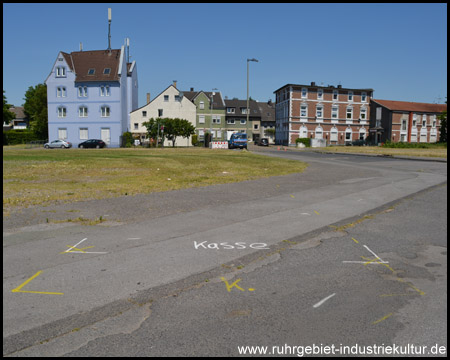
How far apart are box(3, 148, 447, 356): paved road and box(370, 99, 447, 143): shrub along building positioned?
71.3 m

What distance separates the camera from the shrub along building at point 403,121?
7300 centimetres

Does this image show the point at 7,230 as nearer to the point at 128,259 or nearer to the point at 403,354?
the point at 128,259

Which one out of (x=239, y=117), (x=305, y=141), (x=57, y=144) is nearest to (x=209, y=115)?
(x=239, y=117)

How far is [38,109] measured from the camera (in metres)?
81.9

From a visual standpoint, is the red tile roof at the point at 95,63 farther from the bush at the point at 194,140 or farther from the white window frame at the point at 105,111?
the bush at the point at 194,140

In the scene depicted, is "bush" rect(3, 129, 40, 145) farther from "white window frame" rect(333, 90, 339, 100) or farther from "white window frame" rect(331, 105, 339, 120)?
"white window frame" rect(333, 90, 339, 100)

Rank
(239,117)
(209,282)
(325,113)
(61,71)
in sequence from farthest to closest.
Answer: (239,117) < (325,113) < (61,71) < (209,282)

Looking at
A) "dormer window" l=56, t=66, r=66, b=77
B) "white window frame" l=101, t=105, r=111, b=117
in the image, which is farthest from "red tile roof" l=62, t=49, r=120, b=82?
"white window frame" l=101, t=105, r=111, b=117

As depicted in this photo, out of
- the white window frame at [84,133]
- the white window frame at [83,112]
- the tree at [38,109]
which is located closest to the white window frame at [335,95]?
the white window frame at [83,112]

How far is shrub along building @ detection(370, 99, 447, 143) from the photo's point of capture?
→ 240 feet

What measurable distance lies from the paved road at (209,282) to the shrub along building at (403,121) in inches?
2807

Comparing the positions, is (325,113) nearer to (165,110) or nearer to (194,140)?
(194,140)

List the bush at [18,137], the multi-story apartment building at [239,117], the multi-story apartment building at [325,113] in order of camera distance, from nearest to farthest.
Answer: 1. the bush at [18,137]
2. the multi-story apartment building at [325,113]
3. the multi-story apartment building at [239,117]

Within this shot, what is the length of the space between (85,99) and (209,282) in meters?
60.9
